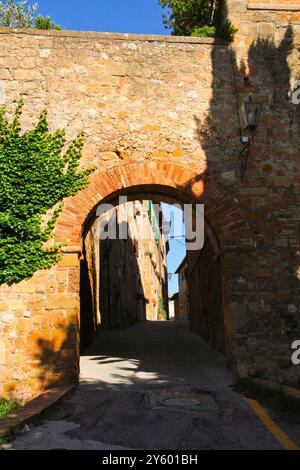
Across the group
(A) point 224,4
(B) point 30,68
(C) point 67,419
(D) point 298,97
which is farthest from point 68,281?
(A) point 224,4

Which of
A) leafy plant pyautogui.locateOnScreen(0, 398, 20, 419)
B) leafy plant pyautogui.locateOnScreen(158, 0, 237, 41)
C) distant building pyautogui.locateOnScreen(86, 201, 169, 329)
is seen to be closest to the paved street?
leafy plant pyautogui.locateOnScreen(0, 398, 20, 419)

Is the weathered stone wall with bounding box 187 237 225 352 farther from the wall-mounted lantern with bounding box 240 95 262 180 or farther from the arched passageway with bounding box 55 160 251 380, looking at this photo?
the wall-mounted lantern with bounding box 240 95 262 180

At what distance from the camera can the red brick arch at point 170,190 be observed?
802cm

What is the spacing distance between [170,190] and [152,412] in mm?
4173

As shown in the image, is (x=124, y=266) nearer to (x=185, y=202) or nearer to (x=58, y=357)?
(x=185, y=202)

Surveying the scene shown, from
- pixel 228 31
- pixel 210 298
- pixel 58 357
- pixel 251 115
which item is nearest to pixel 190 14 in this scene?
pixel 228 31

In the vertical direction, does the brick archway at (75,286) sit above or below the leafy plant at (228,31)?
below

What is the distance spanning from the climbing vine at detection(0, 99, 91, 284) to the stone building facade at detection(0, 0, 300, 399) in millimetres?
202

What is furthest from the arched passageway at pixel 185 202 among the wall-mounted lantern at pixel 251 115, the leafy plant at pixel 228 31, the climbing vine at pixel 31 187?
the leafy plant at pixel 228 31

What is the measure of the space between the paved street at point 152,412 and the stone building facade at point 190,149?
88cm

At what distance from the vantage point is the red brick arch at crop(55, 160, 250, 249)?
26.3 feet

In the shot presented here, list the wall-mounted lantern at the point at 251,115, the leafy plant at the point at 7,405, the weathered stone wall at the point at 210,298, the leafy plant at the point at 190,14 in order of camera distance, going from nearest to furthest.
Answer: the leafy plant at the point at 7,405, the wall-mounted lantern at the point at 251,115, the weathered stone wall at the point at 210,298, the leafy plant at the point at 190,14

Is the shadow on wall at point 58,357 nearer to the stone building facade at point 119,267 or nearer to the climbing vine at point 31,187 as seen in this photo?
the climbing vine at point 31,187

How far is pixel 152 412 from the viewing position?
5.58 m
